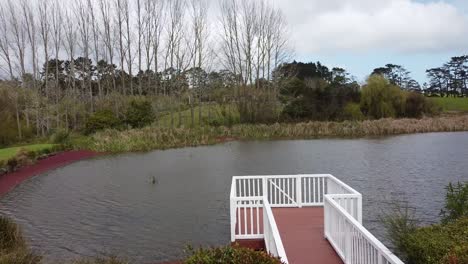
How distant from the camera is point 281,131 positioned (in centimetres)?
3241

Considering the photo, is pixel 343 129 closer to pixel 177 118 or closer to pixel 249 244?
pixel 177 118

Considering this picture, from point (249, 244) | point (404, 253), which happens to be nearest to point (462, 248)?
point (404, 253)

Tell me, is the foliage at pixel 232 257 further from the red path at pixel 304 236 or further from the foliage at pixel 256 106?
the foliage at pixel 256 106

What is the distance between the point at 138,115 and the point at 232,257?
97.7 feet

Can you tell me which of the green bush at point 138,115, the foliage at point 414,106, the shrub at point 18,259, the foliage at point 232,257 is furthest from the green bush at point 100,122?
the foliage at point 232,257

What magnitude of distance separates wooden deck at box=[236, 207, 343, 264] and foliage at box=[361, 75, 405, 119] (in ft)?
107

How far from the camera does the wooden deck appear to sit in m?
6.51

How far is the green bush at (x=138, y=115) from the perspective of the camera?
32531mm

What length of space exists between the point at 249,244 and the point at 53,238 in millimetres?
4483

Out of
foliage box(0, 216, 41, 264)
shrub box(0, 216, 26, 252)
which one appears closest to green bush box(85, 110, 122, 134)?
foliage box(0, 216, 41, 264)

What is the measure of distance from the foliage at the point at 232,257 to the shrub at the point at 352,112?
117ft

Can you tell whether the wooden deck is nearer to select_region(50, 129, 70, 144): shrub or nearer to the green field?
select_region(50, 129, 70, 144): shrub

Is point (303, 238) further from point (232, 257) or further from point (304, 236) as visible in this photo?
point (232, 257)

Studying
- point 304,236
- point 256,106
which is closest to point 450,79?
point 256,106
